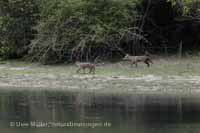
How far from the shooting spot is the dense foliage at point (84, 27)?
3609cm

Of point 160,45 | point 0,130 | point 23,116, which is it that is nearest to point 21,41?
point 160,45

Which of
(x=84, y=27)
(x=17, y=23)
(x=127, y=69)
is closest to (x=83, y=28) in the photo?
(x=84, y=27)

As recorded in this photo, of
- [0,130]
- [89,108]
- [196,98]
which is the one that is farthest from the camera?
[196,98]

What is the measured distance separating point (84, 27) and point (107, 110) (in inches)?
607

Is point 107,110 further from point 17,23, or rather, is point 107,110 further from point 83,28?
point 17,23

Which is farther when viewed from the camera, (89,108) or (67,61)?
(67,61)

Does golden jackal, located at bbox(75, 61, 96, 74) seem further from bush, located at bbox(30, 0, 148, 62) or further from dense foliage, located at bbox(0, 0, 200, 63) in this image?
bush, located at bbox(30, 0, 148, 62)

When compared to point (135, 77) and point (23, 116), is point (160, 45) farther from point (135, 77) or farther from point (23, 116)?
point (23, 116)

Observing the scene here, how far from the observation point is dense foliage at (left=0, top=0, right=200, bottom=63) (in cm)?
3609

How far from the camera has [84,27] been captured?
119 ft

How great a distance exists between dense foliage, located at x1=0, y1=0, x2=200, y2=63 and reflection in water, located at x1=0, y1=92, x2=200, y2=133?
377 inches

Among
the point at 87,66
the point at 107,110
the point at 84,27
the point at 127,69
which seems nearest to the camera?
the point at 107,110

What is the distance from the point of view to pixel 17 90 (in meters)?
28.4

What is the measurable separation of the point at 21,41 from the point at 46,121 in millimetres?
21589
